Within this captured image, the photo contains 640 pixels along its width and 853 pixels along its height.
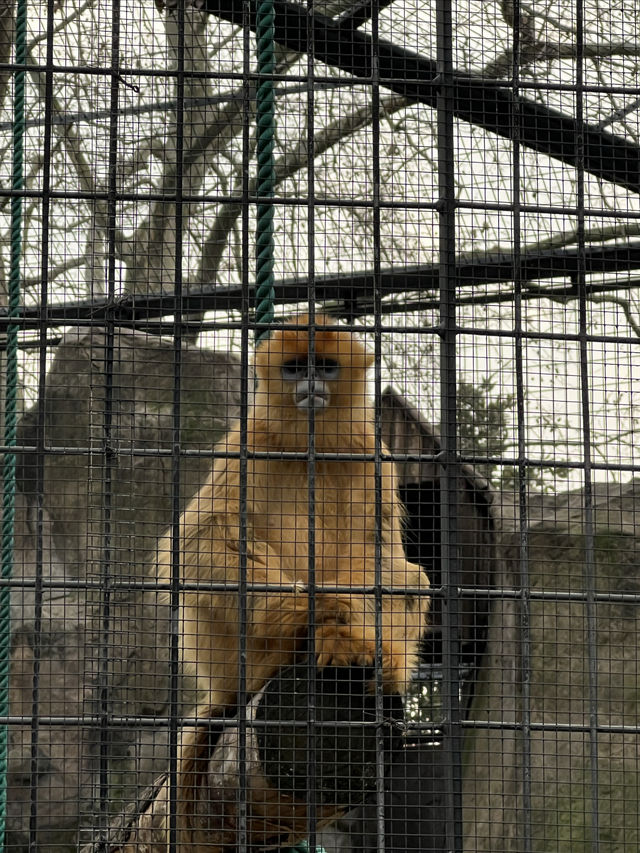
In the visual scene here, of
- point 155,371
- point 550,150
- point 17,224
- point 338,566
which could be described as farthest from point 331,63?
point 155,371

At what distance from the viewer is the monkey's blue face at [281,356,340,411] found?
3.70 metres

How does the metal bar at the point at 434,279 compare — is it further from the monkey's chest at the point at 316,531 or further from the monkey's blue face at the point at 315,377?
the monkey's chest at the point at 316,531

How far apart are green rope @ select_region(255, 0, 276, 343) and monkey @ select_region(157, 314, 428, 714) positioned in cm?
38

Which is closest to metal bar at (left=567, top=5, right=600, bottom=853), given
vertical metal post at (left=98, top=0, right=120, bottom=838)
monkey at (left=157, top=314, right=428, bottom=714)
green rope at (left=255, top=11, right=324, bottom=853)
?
monkey at (left=157, top=314, right=428, bottom=714)

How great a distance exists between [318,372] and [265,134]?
1.46m

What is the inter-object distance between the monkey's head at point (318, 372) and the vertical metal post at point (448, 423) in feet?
4.30

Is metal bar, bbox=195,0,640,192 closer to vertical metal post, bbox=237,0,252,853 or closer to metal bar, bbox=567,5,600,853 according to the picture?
metal bar, bbox=567,5,600,853

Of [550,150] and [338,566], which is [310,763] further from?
[550,150]

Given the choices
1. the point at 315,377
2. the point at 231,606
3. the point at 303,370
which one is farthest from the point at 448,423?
the point at 303,370

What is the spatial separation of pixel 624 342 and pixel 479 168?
2.87 m

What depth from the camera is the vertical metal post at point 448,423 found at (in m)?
2.30

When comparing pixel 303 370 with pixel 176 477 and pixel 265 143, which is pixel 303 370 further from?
pixel 176 477

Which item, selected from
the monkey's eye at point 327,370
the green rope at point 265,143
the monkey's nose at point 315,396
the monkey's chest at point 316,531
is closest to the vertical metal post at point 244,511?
the green rope at point 265,143

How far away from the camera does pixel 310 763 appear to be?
7.33 feet
